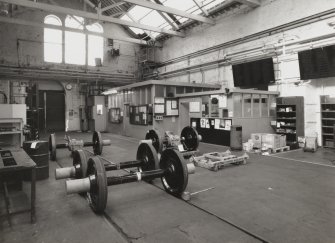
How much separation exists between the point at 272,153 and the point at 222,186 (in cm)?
328

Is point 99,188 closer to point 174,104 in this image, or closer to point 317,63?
point 317,63

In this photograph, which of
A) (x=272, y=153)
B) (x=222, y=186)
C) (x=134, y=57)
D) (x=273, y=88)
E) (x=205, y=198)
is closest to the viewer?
(x=205, y=198)

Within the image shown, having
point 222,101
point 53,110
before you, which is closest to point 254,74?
point 222,101

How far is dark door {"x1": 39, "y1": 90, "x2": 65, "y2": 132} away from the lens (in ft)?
41.7

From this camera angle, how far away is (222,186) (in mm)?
3578

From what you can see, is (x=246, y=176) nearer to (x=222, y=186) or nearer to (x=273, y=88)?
(x=222, y=186)

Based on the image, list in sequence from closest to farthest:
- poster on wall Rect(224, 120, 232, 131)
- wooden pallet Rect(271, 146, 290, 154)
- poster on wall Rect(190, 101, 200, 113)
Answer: wooden pallet Rect(271, 146, 290, 154), poster on wall Rect(224, 120, 232, 131), poster on wall Rect(190, 101, 200, 113)

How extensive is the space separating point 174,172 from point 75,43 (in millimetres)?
11976

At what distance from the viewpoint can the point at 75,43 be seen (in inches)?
504

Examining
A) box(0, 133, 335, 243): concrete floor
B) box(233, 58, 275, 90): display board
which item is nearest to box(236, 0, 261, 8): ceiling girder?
box(233, 58, 275, 90): display board

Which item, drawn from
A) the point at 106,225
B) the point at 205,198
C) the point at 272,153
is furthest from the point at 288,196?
the point at 272,153

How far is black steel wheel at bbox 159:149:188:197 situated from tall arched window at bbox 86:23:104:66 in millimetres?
11510

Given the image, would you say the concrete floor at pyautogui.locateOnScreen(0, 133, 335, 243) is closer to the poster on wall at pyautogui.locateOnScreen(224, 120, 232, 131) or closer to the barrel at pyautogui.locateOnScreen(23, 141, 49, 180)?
the barrel at pyautogui.locateOnScreen(23, 141, 49, 180)

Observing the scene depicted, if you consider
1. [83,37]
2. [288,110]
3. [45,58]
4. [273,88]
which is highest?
[83,37]
